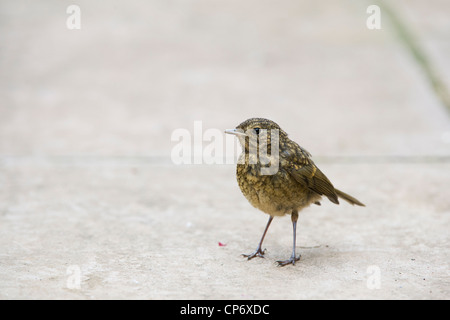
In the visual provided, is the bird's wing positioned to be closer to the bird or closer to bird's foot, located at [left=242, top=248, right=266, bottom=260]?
the bird

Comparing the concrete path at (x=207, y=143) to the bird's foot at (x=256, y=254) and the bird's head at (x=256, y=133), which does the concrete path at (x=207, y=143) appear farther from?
the bird's head at (x=256, y=133)

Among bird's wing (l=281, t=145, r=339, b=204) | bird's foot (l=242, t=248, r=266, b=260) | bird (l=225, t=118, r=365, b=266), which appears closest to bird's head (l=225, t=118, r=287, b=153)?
bird (l=225, t=118, r=365, b=266)

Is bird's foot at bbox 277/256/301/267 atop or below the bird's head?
below

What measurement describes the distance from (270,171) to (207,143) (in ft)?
7.27

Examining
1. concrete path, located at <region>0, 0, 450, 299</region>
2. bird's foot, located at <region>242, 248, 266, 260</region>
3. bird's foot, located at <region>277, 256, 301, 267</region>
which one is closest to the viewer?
concrete path, located at <region>0, 0, 450, 299</region>

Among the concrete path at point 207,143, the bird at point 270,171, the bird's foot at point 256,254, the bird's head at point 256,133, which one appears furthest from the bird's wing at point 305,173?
the bird's foot at point 256,254

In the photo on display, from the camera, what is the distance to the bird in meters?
3.72

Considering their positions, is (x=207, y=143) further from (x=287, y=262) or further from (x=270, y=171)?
(x=287, y=262)

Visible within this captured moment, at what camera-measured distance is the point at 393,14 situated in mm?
9164

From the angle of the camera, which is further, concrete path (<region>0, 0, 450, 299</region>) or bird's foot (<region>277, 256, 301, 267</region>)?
bird's foot (<region>277, 256, 301, 267</region>)

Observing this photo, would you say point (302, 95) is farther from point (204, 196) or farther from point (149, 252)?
point (149, 252)

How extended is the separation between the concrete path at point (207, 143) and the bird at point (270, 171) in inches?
13.1

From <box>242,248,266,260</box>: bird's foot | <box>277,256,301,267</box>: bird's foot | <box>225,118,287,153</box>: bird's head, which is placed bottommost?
<box>277,256,301,267</box>: bird's foot
